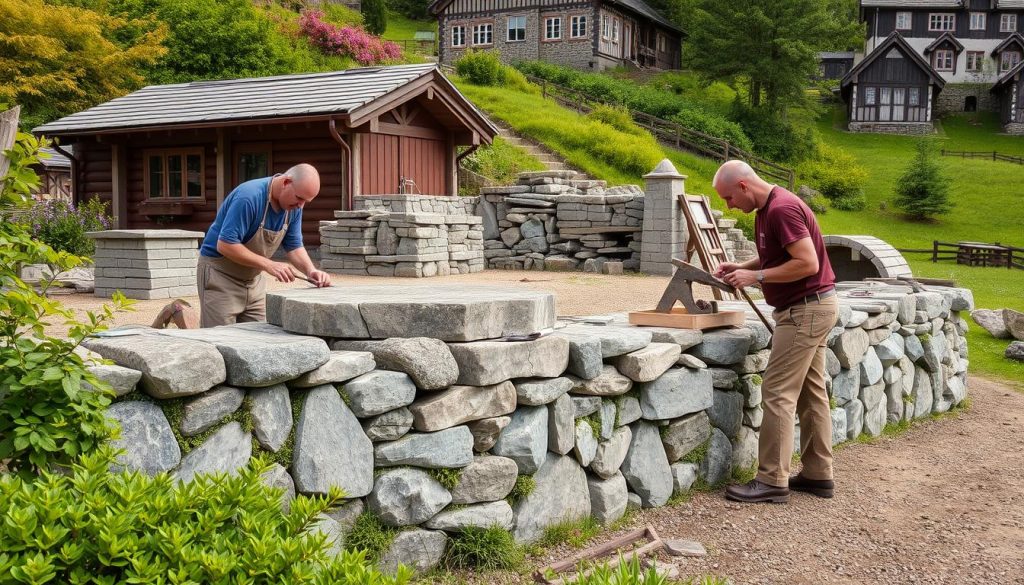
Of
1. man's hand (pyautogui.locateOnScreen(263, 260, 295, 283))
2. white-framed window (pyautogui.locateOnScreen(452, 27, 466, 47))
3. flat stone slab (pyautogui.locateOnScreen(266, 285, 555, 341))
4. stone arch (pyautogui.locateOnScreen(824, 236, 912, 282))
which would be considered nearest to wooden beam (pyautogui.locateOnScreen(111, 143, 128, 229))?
stone arch (pyautogui.locateOnScreen(824, 236, 912, 282))

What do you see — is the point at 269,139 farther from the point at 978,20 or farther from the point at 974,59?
the point at 978,20

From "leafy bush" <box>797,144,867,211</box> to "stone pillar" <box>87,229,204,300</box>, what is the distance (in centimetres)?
2610

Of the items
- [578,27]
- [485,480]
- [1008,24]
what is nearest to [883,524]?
[485,480]

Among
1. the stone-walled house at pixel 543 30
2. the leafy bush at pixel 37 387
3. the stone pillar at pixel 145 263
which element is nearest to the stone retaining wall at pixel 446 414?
the leafy bush at pixel 37 387

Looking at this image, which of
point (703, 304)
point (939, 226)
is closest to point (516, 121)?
point (939, 226)

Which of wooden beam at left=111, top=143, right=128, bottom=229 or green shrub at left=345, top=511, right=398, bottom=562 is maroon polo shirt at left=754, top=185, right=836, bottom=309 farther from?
wooden beam at left=111, top=143, right=128, bottom=229

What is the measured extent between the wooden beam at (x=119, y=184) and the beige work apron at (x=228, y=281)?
14.1 metres

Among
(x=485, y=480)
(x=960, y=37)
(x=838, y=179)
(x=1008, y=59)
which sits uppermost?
(x=960, y=37)

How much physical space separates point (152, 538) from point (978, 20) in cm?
6322

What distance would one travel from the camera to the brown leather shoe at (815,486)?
529 centimetres

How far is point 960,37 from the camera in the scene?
2176 inches

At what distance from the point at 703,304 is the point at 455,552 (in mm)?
2345

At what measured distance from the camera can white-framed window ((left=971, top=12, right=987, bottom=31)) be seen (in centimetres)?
5466

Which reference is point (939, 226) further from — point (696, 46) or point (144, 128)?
point (144, 128)
